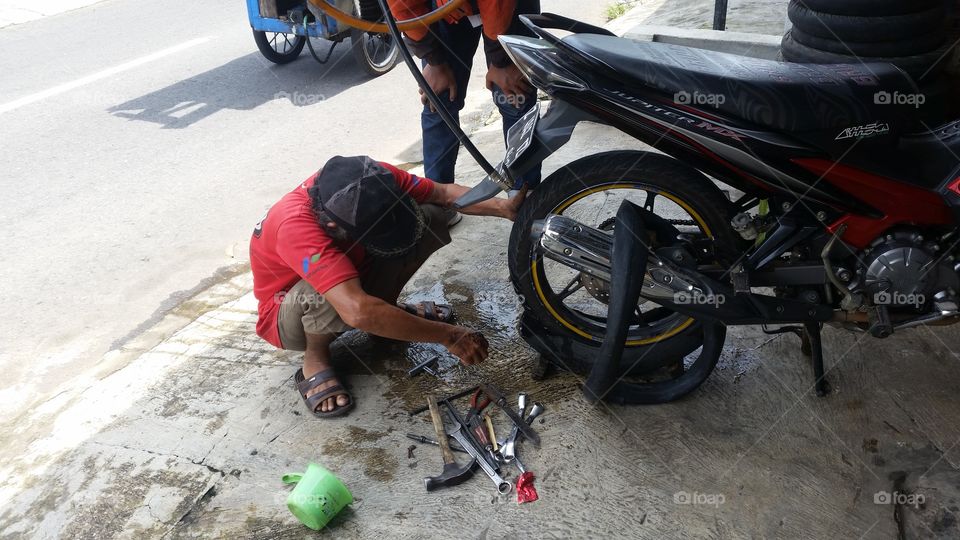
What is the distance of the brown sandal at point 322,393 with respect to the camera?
2.44 m

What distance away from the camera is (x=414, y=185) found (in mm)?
2629

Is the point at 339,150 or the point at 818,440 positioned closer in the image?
the point at 818,440

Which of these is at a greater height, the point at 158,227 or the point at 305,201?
the point at 305,201

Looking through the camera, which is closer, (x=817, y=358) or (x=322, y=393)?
(x=817, y=358)

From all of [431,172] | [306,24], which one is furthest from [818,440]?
[306,24]

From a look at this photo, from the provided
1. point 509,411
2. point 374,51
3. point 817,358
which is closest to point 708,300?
point 817,358

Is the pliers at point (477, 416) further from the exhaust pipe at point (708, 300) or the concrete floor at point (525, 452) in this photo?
the exhaust pipe at point (708, 300)

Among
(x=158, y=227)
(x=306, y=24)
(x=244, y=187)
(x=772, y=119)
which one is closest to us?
(x=772, y=119)

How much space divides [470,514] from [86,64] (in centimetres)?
657

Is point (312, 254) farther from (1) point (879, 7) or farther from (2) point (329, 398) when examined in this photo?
(1) point (879, 7)

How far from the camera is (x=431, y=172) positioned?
3.40 meters

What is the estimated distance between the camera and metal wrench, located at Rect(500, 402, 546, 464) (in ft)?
7.23

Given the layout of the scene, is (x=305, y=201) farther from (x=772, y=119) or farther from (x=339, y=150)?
(x=339, y=150)

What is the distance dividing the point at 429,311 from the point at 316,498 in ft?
3.37
